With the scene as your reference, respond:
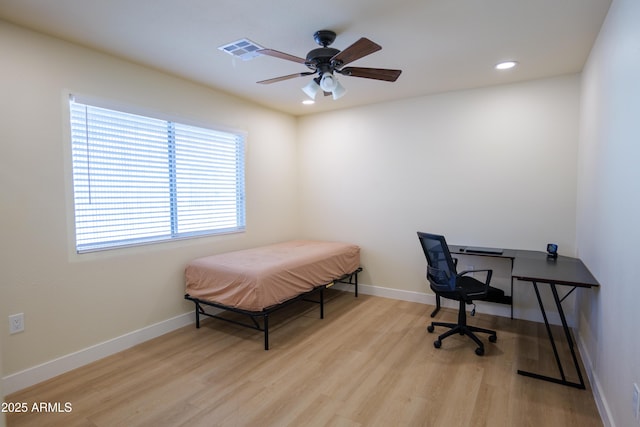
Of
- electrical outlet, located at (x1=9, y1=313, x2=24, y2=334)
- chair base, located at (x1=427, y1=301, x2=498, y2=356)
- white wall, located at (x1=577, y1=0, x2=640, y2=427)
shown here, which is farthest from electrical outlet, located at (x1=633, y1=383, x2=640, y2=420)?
electrical outlet, located at (x1=9, y1=313, x2=24, y2=334)

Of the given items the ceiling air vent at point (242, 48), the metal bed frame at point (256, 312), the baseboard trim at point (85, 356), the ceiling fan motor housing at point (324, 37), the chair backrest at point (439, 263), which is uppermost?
the ceiling air vent at point (242, 48)

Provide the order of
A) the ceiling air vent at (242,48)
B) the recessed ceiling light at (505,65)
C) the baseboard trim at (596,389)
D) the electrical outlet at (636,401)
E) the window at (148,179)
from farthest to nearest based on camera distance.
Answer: the recessed ceiling light at (505,65)
the window at (148,179)
the ceiling air vent at (242,48)
the baseboard trim at (596,389)
the electrical outlet at (636,401)

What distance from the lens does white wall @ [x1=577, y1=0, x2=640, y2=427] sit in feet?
5.08

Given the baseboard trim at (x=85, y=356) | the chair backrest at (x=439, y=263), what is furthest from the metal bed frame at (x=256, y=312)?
the chair backrest at (x=439, y=263)

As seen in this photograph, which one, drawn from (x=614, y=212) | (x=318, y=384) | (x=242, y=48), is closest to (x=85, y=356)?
(x=318, y=384)

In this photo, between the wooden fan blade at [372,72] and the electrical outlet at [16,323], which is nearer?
the electrical outlet at [16,323]

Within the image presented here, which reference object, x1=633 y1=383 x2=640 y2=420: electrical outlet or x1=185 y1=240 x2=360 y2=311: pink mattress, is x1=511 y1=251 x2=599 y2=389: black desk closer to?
x1=633 y1=383 x2=640 y2=420: electrical outlet

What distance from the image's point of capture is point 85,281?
265 centimetres

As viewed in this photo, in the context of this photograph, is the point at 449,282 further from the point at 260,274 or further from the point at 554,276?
the point at 260,274

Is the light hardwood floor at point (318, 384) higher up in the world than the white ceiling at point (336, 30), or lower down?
Answer: lower down

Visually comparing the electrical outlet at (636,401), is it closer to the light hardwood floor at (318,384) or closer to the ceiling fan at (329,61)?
the light hardwood floor at (318,384)

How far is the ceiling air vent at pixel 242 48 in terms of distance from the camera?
8.23 feet

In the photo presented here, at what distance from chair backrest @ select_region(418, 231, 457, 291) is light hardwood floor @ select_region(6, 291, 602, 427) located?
578mm

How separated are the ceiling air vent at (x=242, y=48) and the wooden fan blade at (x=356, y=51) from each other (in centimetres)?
73
